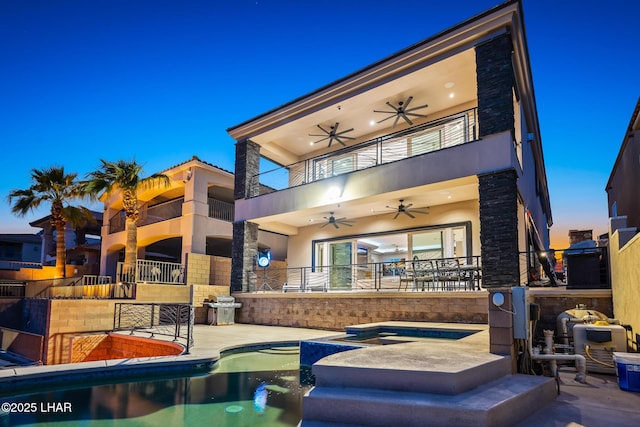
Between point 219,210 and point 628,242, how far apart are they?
59.9 ft

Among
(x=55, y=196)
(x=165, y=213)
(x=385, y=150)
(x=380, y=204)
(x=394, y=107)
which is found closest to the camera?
(x=394, y=107)

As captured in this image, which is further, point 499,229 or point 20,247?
point 20,247

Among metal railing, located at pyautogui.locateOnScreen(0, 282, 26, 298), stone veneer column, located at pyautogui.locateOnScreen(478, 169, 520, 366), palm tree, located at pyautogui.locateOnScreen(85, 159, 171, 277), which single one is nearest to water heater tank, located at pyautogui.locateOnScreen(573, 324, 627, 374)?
stone veneer column, located at pyautogui.locateOnScreen(478, 169, 520, 366)

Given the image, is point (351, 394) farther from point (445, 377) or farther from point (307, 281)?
point (307, 281)

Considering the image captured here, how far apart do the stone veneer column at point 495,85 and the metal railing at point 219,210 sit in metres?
14.5

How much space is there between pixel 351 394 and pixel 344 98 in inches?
439

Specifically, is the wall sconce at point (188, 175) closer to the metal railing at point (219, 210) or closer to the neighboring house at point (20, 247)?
the metal railing at point (219, 210)

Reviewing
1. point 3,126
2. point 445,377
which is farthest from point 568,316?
point 3,126

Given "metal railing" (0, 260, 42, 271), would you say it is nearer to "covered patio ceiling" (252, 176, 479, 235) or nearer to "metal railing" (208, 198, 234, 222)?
"metal railing" (208, 198, 234, 222)

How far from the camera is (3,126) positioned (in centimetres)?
3688

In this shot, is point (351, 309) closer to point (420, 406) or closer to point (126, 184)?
point (420, 406)

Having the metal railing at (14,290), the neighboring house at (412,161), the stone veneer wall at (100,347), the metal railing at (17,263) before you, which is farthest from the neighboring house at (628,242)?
the metal railing at (17,263)

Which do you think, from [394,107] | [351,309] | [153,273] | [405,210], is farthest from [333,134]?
[153,273]

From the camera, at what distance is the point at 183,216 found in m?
19.8
